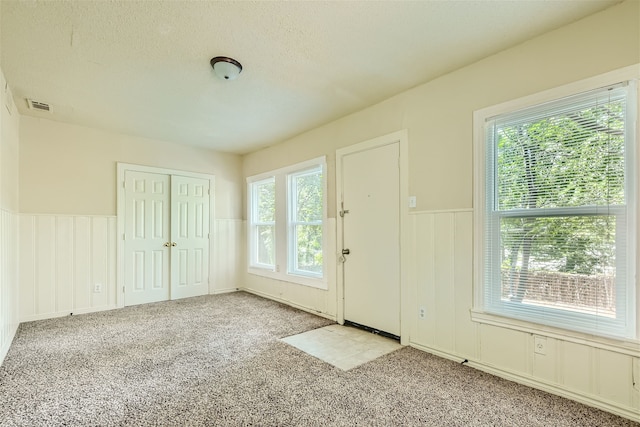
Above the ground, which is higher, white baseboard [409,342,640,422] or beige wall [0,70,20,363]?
beige wall [0,70,20,363]

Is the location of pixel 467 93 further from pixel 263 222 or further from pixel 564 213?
pixel 263 222

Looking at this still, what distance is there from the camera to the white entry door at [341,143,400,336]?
10.3 ft

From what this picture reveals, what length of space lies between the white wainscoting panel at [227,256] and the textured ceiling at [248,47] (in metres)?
2.40

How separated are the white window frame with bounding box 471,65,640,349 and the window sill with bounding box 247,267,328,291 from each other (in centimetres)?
192

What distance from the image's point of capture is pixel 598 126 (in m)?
1.96

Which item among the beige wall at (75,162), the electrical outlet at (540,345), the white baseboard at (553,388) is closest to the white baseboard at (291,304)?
the white baseboard at (553,388)

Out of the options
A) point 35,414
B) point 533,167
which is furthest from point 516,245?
point 35,414

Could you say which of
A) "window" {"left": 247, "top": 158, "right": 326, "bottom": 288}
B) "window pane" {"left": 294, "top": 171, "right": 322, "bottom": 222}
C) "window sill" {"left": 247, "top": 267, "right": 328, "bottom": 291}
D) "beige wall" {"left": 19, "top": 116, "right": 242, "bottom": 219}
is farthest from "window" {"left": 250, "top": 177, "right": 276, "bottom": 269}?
"beige wall" {"left": 19, "top": 116, "right": 242, "bottom": 219}

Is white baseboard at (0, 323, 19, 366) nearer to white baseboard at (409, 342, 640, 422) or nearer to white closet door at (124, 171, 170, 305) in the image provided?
white closet door at (124, 171, 170, 305)

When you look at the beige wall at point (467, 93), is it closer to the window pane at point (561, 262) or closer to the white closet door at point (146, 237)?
the window pane at point (561, 262)

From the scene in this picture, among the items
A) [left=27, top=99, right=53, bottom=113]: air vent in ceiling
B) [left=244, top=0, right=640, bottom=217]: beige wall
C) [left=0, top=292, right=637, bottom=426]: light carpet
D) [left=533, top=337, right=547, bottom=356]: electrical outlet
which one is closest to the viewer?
[left=0, top=292, right=637, bottom=426]: light carpet

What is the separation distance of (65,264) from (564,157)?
17.4 feet

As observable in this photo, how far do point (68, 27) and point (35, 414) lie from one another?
8.07 feet

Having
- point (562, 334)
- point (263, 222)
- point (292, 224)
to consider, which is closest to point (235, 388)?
point (562, 334)
